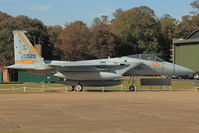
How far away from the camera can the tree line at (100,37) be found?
6228 centimetres

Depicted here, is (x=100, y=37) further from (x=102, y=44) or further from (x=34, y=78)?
(x=34, y=78)

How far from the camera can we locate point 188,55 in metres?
61.4

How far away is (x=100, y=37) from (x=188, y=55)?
2075cm

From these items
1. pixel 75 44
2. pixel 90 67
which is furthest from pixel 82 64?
pixel 75 44

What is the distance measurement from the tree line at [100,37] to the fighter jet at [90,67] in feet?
105

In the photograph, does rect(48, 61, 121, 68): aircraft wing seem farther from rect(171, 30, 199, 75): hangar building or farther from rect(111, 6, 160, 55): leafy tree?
rect(111, 6, 160, 55): leafy tree

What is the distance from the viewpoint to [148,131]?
33.7 ft

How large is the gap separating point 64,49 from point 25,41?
4593 centimetres

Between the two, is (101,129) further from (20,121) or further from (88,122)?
(20,121)

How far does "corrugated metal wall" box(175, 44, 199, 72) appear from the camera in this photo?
60062 mm

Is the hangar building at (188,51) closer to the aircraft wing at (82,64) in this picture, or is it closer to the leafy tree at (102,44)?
the leafy tree at (102,44)

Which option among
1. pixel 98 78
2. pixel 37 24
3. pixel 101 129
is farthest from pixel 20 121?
pixel 37 24

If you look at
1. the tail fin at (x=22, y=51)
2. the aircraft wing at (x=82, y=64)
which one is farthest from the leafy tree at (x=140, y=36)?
the tail fin at (x=22, y=51)

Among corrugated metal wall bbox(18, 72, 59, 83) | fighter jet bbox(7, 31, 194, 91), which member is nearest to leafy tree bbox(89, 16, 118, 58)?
corrugated metal wall bbox(18, 72, 59, 83)
